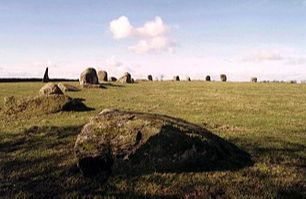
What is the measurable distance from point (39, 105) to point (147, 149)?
1769 centimetres

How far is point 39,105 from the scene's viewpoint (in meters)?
30.1

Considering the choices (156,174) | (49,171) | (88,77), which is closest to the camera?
(156,174)

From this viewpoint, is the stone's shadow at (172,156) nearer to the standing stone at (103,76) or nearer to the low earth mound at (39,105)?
the low earth mound at (39,105)

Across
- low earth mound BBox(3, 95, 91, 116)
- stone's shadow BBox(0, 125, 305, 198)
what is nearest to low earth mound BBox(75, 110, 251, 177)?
stone's shadow BBox(0, 125, 305, 198)

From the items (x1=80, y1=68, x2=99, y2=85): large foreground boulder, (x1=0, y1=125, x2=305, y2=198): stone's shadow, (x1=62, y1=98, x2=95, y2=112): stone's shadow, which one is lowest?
(x1=0, y1=125, x2=305, y2=198): stone's shadow

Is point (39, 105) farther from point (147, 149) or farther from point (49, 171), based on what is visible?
point (147, 149)

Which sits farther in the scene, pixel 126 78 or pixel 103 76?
pixel 103 76

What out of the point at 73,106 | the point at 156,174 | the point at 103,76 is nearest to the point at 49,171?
the point at 156,174

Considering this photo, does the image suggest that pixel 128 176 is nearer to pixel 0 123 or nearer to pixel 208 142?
pixel 208 142

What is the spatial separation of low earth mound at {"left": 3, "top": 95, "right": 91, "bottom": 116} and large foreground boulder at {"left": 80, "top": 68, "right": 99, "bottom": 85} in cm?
3367

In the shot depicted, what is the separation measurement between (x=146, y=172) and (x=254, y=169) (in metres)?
3.56

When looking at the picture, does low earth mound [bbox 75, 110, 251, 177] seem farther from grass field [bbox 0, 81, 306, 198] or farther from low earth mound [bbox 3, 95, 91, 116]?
low earth mound [bbox 3, 95, 91, 116]

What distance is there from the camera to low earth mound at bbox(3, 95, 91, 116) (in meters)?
29.7

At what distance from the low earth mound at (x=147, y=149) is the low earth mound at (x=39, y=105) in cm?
1547
